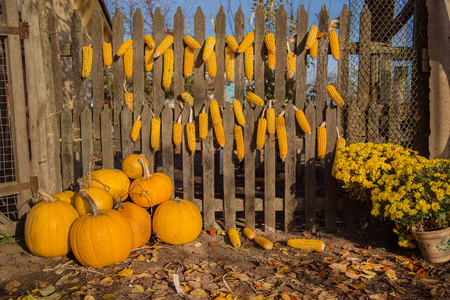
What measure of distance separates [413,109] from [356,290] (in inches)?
107

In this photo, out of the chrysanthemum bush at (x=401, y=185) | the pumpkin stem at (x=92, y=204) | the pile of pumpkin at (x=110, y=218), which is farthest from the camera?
the pumpkin stem at (x=92, y=204)

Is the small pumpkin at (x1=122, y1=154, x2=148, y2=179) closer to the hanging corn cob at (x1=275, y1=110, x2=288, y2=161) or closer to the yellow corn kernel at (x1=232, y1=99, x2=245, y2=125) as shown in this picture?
the yellow corn kernel at (x1=232, y1=99, x2=245, y2=125)

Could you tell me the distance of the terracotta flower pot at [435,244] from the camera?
136 inches

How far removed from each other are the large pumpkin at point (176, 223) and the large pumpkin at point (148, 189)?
0.44 feet

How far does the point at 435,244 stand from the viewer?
3.49 m

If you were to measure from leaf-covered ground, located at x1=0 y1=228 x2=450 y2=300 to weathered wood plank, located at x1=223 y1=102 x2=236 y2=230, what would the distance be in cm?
55

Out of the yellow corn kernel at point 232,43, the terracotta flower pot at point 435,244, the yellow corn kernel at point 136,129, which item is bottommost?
the terracotta flower pot at point 435,244

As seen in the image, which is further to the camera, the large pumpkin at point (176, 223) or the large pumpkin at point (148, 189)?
the large pumpkin at point (148, 189)

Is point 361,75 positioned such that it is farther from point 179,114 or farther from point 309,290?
point 309,290

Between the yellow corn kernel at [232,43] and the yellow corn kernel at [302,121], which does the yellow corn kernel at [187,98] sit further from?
the yellow corn kernel at [302,121]

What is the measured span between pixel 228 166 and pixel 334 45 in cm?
200

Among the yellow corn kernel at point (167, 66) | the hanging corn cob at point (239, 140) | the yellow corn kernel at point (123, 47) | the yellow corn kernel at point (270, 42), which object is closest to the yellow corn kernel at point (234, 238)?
the hanging corn cob at point (239, 140)

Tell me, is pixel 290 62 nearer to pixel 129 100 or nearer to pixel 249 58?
pixel 249 58

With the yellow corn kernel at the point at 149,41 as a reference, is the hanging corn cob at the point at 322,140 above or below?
below
